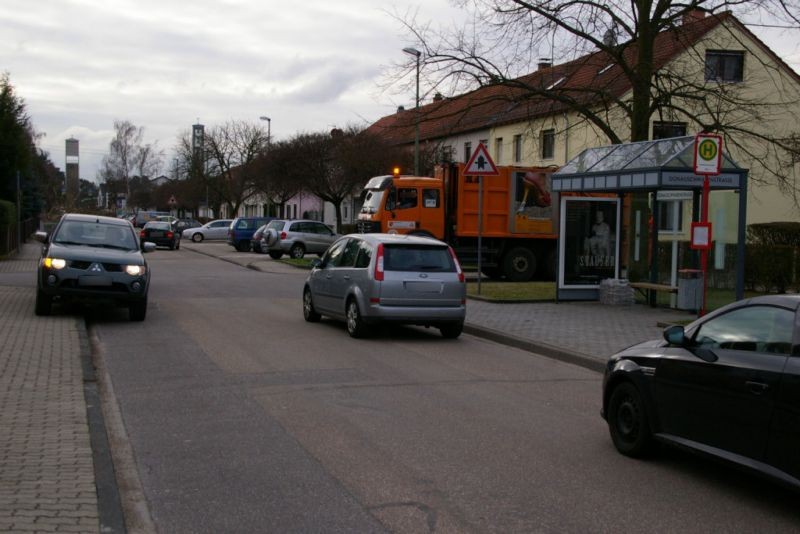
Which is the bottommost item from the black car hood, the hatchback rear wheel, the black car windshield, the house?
the hatchback rear wheel

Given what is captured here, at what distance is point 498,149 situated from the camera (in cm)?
4591

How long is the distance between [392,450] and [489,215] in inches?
764

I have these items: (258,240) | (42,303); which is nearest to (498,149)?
(258,240)

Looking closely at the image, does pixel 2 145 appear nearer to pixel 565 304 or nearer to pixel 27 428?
pixel 565 304

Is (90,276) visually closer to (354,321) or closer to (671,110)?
(354,321)

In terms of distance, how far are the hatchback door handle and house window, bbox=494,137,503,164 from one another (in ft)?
133

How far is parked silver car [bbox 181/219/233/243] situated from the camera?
55.5 metres

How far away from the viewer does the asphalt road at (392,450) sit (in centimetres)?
521

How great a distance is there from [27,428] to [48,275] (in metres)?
7.40

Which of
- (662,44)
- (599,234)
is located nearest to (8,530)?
(599,234)

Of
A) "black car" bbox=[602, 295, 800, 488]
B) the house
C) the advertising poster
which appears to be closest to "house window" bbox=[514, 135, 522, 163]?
the house

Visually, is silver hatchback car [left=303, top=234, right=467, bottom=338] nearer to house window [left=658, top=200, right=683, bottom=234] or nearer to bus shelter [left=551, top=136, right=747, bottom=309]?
bus shelter [left=551, top=136, right=747, bottom=309]

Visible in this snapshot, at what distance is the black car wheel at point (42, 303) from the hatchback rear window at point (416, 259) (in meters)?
5.48

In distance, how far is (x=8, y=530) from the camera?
457cm
